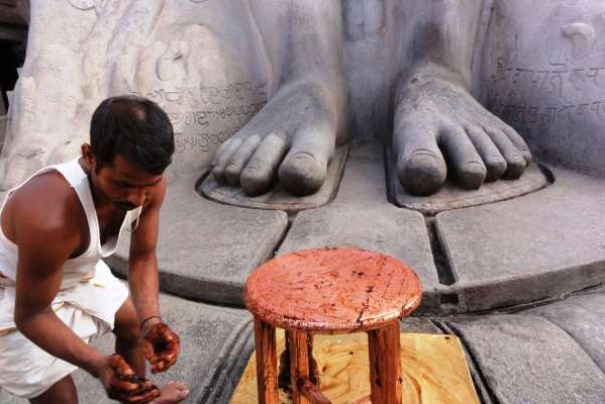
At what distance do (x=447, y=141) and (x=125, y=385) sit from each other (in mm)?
1414

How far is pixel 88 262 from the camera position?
38.2 inches

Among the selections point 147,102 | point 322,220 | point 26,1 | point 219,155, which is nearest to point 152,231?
point 147,102

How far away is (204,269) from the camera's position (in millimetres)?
1521

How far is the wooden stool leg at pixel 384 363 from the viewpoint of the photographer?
0.83 metres

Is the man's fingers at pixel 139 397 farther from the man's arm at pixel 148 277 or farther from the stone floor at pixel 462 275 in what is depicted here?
the stone floor at pixel 462 275

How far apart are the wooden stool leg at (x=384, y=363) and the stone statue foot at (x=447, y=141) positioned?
97 centimetres

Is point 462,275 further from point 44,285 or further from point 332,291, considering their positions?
point 44,285

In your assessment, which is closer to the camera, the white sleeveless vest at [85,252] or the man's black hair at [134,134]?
the man's black hair at [134,134]

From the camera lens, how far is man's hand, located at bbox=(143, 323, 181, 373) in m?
0.90

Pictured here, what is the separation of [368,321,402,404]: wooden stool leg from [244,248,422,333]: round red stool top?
4 centimetres

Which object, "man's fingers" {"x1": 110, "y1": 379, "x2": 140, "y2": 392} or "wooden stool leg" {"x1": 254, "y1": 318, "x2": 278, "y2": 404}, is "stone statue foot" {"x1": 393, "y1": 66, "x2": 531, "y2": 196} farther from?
"man's fingers" {"x1": 110, "y1": 379, "x2": 140, "y2": 392}

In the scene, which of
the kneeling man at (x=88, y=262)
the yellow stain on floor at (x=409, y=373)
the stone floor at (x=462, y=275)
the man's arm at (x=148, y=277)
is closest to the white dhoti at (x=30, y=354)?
the kneeling man at (x=88, y=262)

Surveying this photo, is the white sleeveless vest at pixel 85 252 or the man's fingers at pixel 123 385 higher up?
the white sleeveless vest at pixel 85 252

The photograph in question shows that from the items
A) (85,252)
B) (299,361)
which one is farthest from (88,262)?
(299,361)
